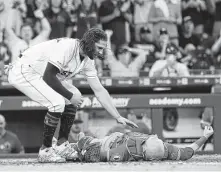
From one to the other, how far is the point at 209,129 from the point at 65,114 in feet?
4.47

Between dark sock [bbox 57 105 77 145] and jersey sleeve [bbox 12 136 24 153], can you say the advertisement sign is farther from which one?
dark sock [bbox 57 105 77 145]

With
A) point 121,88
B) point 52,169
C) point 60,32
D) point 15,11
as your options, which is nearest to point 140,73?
point 121,88

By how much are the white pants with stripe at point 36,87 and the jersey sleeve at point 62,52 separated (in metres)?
0.25

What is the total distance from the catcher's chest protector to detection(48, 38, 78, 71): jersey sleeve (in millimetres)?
857

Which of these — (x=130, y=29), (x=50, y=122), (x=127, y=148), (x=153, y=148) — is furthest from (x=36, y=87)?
(x=130, y=29)

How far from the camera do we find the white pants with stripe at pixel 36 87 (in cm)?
516

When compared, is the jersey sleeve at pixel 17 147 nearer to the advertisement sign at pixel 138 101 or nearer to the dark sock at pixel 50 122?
the advertisement sign at pixel 138 101

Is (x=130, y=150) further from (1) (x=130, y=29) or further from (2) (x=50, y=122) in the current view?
(1) (x=130, y=29)

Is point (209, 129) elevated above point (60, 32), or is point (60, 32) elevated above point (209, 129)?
point (60, 32)

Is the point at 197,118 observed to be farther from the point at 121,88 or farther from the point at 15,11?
the point at 15,11

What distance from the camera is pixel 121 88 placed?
27.3 feet

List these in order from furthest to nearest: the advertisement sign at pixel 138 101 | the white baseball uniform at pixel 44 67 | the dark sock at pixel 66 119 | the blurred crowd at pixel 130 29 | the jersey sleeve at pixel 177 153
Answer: the blurred crowd at pixel 130 29
the advertisement sign at pixel 138 101
the dark sock at pixel 66 119
the jersey sleeve at pixel 177 153
the white baseball uniform at pixel 44 67

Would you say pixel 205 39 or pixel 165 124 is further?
pixel 205 39

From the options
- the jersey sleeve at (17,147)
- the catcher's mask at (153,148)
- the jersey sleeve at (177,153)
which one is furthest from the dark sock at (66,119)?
the jersey sleeve at (17,147)
